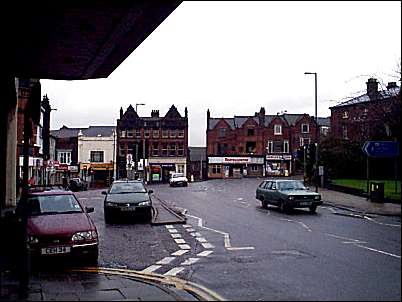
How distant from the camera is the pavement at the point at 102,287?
8.14 metres

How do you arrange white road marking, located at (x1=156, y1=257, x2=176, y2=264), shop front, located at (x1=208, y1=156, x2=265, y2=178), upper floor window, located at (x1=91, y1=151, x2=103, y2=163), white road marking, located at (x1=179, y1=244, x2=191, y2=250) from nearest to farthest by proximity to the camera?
white road marking, located at (x1=156, y1=257, x2=176, y2=264), white road marking, located at (x1=179, y1=244, x2=191, y2=250), upper floor window, located at (x1=91, y1=151, x2=103, y2=163), shop front, located at (x1=208, y1=156, x2=265, y2=178)

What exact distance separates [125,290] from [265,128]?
273 ft

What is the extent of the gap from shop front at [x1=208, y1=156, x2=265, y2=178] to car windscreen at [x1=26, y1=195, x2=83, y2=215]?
76.6 meters

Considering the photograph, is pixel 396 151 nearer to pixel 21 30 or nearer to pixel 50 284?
pixel 50 284

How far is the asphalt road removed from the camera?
7945mm

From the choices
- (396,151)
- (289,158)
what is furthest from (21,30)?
(289,158)

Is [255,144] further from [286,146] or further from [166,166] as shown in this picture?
[166,166]

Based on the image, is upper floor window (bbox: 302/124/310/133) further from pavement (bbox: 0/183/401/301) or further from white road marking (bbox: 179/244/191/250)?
pavement (bbox: 0/183/401/301)

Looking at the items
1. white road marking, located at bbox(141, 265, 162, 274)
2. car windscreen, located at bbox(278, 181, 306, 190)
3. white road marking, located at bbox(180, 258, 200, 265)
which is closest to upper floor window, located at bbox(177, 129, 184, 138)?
car windscreen, located at bbox(278, 181, 306, 190)

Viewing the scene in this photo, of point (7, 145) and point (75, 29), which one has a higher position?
point (75, 29)

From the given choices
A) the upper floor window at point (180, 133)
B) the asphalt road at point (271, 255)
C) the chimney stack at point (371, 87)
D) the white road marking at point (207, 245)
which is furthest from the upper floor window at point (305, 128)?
the white road marking at point (207, 245)

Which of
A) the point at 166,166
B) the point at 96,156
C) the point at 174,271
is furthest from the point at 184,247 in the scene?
the point at 166,166

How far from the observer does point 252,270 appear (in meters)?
10.2

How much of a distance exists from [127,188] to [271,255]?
11.6m
